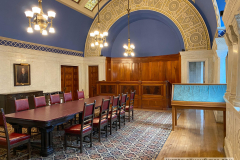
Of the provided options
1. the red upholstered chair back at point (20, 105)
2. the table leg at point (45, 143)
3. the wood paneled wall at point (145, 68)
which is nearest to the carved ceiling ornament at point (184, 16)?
the wood paneled wall at point (145, 68)

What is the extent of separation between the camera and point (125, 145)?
4000mm

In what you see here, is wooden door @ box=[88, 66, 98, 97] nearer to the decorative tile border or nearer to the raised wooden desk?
the decorative tile border

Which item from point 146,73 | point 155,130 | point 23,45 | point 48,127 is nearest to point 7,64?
point 23,45

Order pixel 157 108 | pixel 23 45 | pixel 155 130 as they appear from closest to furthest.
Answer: pixel 155 130, pixel 23 45, pixel 157 108

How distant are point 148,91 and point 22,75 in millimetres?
5322

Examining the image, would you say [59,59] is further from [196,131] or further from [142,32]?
[196,131]

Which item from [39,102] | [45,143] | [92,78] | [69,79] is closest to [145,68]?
[92,78]

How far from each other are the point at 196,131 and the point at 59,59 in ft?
22.5

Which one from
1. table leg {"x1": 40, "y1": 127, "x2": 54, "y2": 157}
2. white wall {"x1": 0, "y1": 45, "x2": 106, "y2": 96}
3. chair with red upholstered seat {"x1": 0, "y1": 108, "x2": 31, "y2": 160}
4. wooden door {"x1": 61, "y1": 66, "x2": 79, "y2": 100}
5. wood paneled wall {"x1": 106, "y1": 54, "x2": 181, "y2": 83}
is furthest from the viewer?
wood paneled wall {"x1": 106, "y1": 54, "x2": 181, "y2": 83}

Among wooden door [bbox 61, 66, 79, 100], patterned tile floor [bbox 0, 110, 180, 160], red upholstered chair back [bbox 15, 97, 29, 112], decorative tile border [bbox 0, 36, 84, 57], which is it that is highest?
decorative tile border [bbox 0, 36, 84, 57]

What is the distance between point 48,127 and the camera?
11.3 feet

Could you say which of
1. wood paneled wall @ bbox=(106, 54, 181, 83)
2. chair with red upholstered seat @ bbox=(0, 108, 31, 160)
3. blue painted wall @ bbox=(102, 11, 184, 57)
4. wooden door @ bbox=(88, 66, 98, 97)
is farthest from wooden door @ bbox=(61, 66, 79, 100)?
chair with red upholstered seat @ bbox=(0, 108, 31, 160)

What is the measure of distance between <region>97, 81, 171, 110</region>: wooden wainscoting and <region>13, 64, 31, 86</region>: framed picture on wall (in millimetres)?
3600

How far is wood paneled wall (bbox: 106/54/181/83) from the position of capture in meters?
9.81
